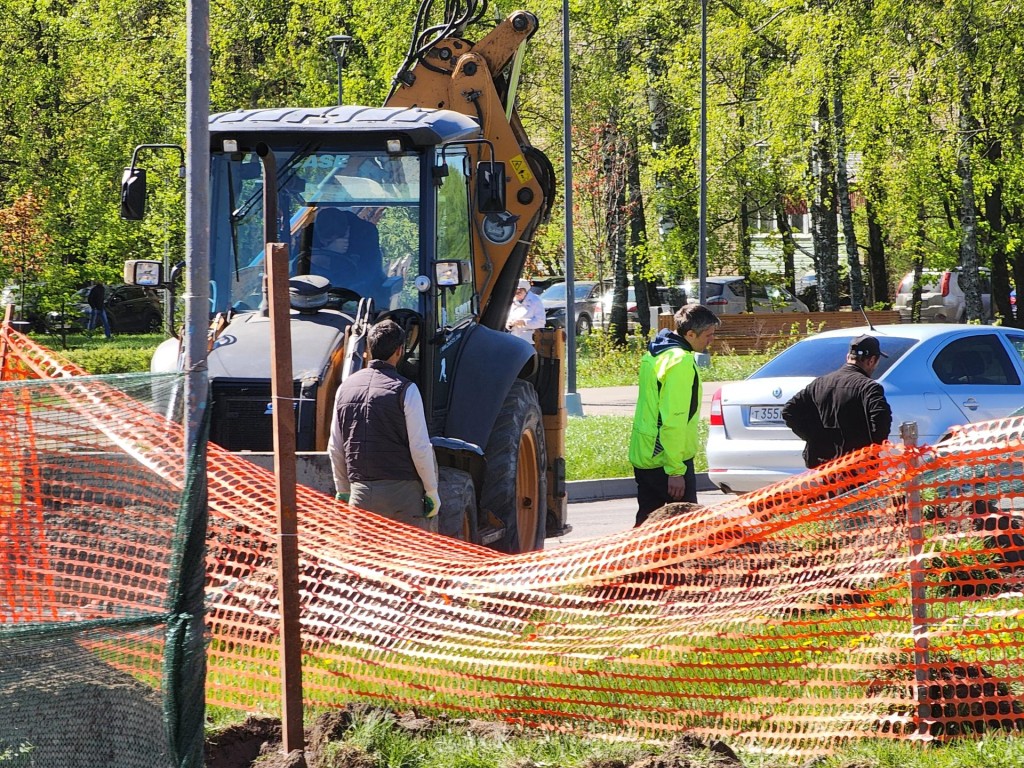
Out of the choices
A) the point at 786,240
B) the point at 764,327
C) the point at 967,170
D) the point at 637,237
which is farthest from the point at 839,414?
the point at 786,240

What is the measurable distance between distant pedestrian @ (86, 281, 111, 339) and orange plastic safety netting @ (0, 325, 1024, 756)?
3369 cm

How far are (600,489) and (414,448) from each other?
24.3 ft

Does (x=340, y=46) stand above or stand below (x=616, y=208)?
above

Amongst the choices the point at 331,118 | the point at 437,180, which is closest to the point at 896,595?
the point at 437,180

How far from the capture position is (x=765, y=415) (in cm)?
1120

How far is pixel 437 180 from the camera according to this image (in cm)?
829

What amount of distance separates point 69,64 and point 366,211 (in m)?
27.3

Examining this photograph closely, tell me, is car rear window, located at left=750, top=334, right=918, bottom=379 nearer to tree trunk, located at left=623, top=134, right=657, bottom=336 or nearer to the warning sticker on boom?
the warning sticker on boom

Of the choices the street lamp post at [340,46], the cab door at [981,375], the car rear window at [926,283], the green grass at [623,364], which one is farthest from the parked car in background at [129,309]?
the cab door at [981,375]

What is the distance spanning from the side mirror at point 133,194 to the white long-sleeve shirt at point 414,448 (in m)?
2.03

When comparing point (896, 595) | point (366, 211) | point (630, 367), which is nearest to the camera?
point (896, 595)

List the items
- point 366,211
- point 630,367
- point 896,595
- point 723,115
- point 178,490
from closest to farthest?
point 178,490
point 896,595
point 366,211
point 630,367
point 723,115

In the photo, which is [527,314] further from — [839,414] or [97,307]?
[97,307]

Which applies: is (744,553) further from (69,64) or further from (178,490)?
(69,64)
